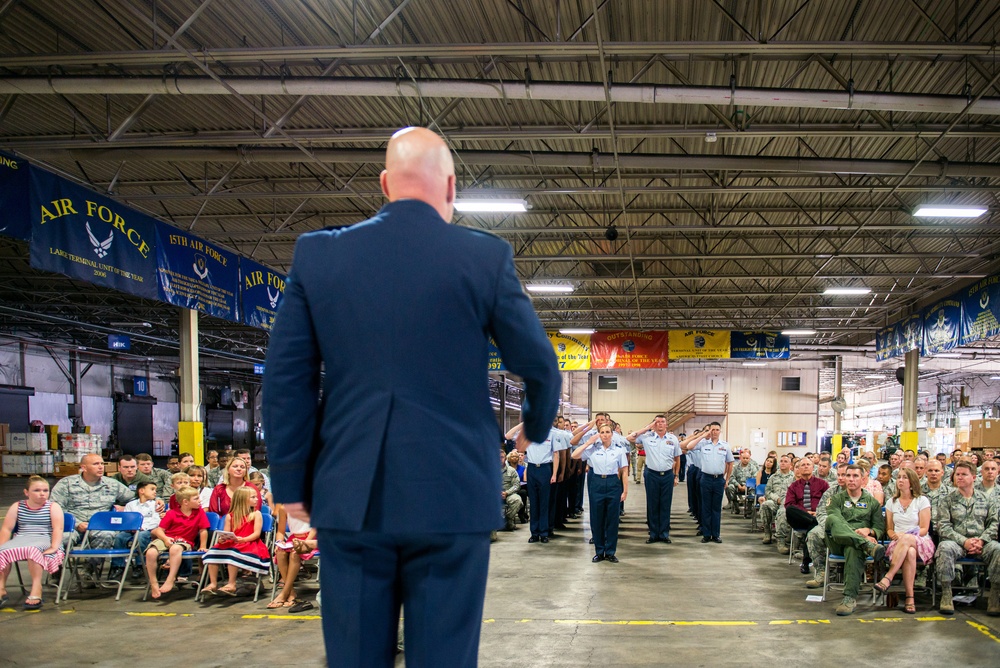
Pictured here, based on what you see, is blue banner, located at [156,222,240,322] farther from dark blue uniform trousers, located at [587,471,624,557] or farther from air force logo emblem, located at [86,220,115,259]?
dark blue uniform trousers, located at [587,471,624,557]

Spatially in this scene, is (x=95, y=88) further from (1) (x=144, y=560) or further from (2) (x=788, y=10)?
(2) (x=788, y=10)

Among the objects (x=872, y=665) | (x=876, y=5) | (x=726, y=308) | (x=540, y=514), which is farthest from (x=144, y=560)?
(x=726, y=308)

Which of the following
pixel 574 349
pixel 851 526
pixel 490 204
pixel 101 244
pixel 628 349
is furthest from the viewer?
pixel 574 349

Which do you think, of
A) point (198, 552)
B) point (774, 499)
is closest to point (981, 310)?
point (774, 499)

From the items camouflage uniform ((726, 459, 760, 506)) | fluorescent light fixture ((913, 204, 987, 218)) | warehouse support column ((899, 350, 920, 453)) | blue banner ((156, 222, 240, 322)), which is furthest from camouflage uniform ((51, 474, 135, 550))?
warehouse support column ((899, 350, 920, 453))

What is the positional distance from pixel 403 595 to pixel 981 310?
19.0m

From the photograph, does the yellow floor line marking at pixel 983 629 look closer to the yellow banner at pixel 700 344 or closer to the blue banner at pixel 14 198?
the blue banner at pixel 14 198

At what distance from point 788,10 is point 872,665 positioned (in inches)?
287

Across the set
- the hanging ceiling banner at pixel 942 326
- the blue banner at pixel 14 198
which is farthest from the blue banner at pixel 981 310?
the blue banner at pixel 14 198

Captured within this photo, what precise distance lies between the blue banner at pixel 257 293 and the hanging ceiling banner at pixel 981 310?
15107mm

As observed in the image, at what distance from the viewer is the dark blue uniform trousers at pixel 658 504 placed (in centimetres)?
1121

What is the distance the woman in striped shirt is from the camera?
277 inches

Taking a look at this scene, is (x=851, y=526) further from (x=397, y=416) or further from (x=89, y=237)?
(x=89, y=237)

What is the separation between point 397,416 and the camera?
153 centimetres
